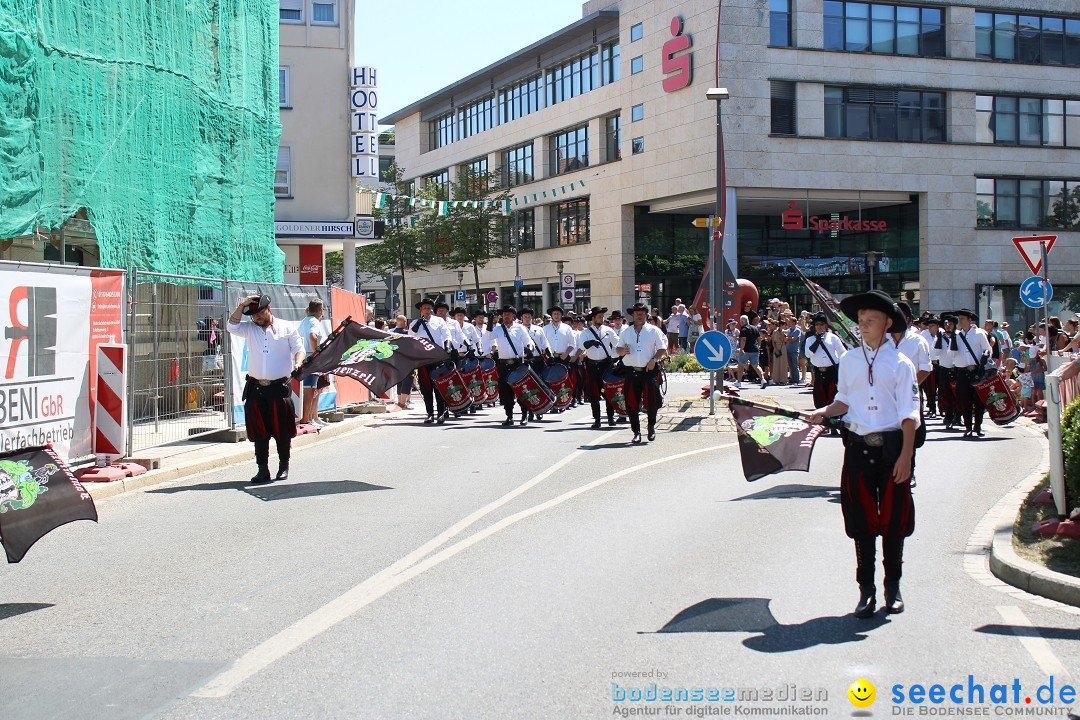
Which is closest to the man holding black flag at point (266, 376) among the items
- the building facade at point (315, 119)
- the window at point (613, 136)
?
the building facade at point (315, 119)

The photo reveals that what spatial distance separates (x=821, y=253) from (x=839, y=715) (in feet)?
164

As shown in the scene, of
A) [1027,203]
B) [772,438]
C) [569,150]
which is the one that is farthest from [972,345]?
[569,150]

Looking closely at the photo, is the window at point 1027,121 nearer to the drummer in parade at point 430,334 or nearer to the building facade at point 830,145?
the building facade at point 830,145

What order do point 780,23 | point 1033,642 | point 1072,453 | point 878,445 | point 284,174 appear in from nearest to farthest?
point 1033,642 → point 878,445 → point 1072,453 → point 284,174 → point 780,23

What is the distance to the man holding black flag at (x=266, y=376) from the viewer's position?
469 inches

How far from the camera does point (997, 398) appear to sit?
17594 millimetres

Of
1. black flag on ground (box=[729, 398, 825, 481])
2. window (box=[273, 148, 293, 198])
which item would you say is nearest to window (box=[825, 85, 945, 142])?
window (box=[273, 148, 293, 198])

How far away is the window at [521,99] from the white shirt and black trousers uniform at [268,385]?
50.1 meters

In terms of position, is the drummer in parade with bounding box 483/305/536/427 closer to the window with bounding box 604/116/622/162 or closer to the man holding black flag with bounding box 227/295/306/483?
the man holding black flag with bounding box 227/295/306/483

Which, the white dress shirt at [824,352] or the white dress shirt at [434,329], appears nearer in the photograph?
the white dress shirt at [824,352]

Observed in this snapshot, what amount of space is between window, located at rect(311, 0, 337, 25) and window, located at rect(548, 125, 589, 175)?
914 inches

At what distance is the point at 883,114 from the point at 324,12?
82.3 feet

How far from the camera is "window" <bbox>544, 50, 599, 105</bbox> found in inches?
2194

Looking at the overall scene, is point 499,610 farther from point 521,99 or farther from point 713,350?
point 521,99
